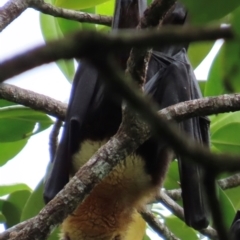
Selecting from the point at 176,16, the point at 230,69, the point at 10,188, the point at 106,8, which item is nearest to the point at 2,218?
the point at 10,188

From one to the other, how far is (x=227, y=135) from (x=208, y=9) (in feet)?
7.74

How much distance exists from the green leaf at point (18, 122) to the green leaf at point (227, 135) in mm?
976

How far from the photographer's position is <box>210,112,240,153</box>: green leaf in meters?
3.00

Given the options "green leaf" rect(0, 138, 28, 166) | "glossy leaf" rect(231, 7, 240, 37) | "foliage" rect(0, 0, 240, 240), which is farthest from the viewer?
"green leaf" rect(0, 138, 28, 166)

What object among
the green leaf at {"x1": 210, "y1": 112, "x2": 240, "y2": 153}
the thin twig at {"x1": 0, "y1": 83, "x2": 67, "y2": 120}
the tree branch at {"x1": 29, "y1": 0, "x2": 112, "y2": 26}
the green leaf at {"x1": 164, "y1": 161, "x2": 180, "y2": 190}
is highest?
the tree branch at {"x1": 29, "y1": 0, "x2": 112, "y2": 26}

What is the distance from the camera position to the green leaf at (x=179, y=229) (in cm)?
338

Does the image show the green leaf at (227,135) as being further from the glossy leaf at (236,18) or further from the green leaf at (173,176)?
the glossy leaf at (236,18)

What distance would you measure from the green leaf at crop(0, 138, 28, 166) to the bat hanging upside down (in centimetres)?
36

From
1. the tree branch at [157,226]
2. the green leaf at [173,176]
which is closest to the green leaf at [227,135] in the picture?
the green leaf at [173,176]

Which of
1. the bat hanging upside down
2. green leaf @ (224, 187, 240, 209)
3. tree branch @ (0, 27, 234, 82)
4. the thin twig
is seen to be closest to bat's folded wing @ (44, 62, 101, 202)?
the bat hanging upside down

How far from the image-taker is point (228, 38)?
0.50 m

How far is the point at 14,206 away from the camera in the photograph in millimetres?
3416

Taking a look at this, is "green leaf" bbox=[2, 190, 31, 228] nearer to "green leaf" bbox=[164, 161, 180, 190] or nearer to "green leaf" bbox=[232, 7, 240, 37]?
"green leaf" bbox=[164, 161, 180, 190]

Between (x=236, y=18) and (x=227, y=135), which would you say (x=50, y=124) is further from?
(x=236, y=18)
